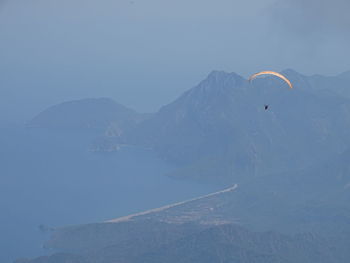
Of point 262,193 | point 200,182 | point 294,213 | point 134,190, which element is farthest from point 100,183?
point 294,213

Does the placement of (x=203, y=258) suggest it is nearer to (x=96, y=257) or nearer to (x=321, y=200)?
(x=96, y=257)

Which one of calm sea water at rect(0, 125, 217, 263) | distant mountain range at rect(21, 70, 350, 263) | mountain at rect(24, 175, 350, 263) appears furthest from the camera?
calm sea water at rect(0, 125, 217, 263)

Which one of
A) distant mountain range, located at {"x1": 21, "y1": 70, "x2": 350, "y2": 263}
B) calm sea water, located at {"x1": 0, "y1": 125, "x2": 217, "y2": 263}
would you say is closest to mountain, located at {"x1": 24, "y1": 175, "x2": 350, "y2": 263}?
distant mountain range, located at {"x1": 21, "y1": 70, "x2": 350, "y2": 263}

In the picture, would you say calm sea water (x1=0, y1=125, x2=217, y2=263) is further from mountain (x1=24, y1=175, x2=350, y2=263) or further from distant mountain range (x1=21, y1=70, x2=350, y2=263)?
mountain (x1=24, y1=175, x2=350, y2=263)

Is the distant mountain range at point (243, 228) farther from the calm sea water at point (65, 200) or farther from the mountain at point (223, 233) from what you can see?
the calm sea water at point (65, 200)

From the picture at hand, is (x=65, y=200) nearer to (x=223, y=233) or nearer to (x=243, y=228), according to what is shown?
(x=243, y=228)

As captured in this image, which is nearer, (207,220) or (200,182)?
(207,220)

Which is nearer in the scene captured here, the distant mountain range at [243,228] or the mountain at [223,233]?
the mountain at [223,233]

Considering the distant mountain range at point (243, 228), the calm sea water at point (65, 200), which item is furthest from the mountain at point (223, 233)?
the calm sea water at point (65, 200)

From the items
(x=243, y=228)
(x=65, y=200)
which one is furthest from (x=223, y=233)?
(x=65, y=200)

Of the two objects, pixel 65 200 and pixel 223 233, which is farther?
pixel 65 200

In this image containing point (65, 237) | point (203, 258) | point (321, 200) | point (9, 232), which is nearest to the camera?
point (203, 258)
